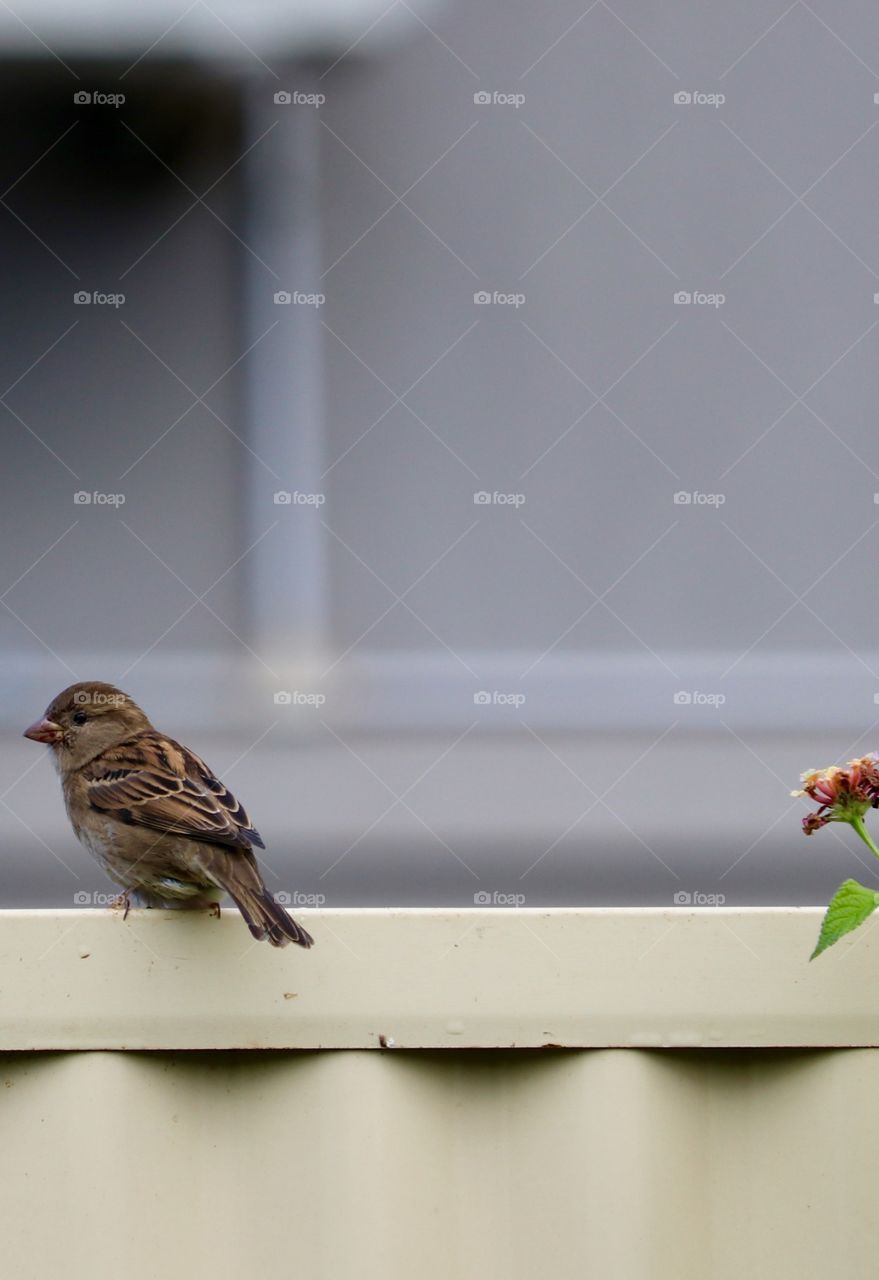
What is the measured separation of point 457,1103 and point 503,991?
0.12 m

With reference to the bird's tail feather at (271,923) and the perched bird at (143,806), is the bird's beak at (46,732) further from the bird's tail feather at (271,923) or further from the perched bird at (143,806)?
the bird's tail feather at (271,923)

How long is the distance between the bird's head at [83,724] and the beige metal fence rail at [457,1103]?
0.70 m

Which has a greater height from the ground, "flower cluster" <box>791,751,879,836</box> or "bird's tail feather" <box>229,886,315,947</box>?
"flower cluster" <box>791,751,879,836</box>

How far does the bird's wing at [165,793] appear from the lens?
1.66 meters

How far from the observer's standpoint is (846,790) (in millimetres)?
1037

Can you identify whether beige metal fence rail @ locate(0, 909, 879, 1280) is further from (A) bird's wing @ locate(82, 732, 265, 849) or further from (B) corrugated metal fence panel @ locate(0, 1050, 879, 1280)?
(A) bird's wing @ locate(82, 732, 265, 849)

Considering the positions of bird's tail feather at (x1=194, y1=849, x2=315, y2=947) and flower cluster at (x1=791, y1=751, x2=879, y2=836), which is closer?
flower cluster at (x1=791, y1=751, x2=879, y2=836)

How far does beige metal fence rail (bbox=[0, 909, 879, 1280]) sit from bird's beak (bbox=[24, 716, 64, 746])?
73 cm

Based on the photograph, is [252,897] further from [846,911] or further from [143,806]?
[846,911]

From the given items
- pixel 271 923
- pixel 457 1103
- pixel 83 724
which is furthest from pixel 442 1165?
pixel 83 724

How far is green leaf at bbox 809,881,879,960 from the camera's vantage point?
96 cm

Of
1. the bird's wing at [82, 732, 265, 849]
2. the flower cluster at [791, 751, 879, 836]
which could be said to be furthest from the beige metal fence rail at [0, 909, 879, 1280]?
the bird's wing at [82, 732, 265, 849]

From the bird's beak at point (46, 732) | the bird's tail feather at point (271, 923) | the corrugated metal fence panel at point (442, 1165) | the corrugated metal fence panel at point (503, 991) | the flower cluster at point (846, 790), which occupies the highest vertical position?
the bird's beak at point (46, 732)

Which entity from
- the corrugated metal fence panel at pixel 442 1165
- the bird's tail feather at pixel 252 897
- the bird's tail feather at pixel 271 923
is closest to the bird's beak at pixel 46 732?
the bird's tail feather at pixel 252 897
